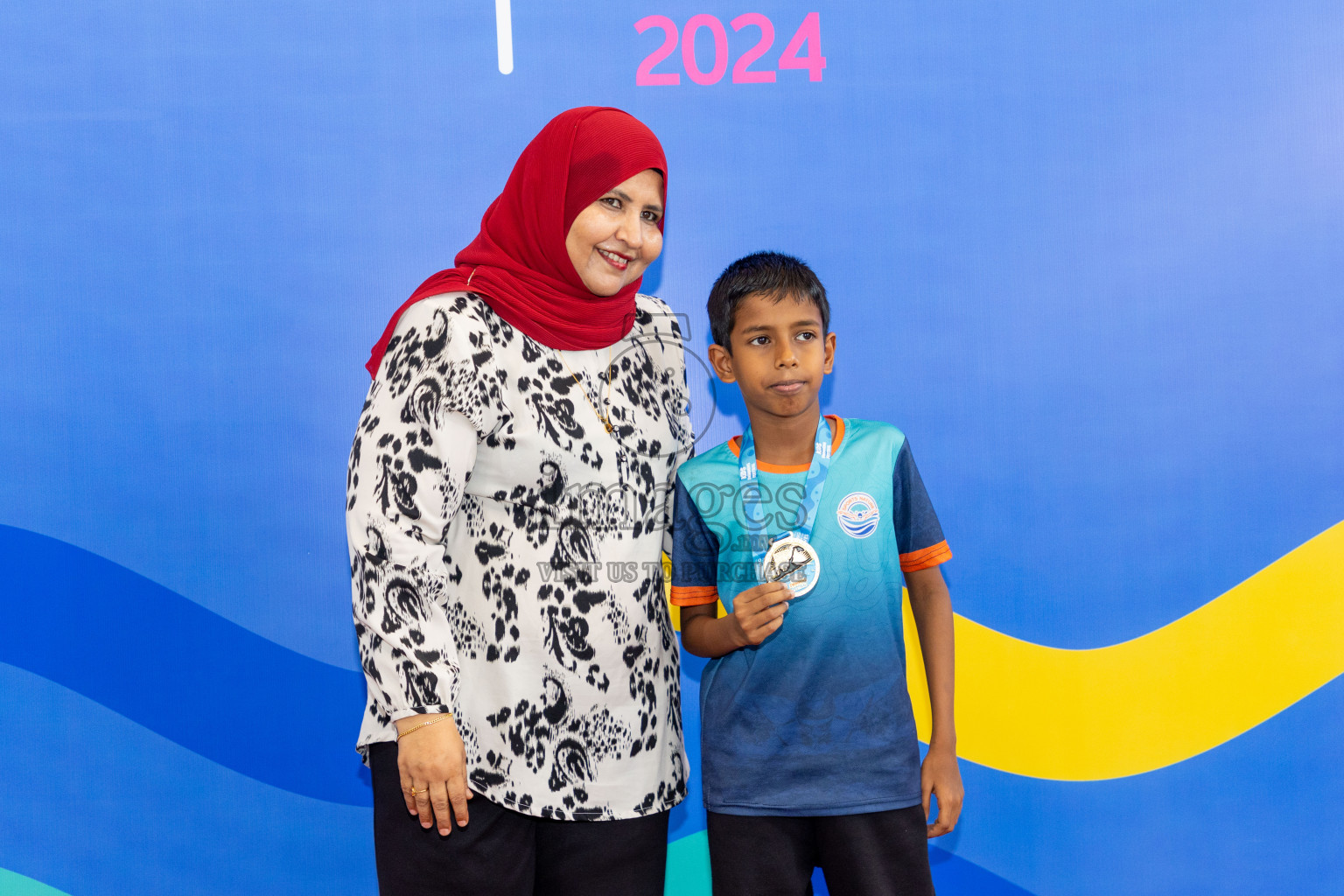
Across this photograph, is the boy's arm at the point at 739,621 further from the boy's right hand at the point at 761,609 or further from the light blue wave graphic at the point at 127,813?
the light blue wave graphic at the point at 127,813

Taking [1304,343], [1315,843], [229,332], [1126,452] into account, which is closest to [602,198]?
[229,332]

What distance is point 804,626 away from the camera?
4.75 feet

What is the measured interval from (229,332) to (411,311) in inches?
42.0

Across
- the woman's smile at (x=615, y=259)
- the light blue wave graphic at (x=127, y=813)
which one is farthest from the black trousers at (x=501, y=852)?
the light blue wave graphic at (x=127, y=813)

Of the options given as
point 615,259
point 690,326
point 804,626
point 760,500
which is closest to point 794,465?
point 760,500

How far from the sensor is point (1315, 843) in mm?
2318

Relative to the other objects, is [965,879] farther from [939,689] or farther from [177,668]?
[177,668]

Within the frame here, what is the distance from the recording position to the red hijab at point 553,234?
1.42 metres

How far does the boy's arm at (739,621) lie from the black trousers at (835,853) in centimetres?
26

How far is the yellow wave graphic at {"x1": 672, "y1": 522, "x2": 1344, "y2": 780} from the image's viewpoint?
2.28 m

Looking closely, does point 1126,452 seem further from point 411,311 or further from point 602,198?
point 411,311

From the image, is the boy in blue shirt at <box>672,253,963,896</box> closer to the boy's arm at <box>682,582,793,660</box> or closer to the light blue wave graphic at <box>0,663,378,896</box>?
the boy's arm at <box>682,582,793,660</box>

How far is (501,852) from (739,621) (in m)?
0.47

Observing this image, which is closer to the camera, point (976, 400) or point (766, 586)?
point (766, 586)
